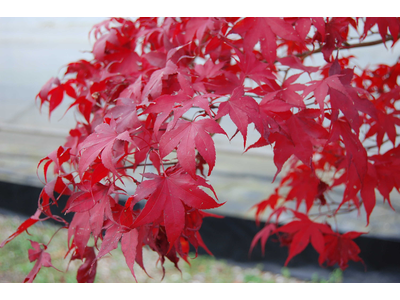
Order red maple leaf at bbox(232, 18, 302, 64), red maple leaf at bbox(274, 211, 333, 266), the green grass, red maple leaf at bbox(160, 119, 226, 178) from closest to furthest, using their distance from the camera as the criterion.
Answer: red maple leaf at bbox(160, 119, 226, 178) < red maple leaf at bbox(232, 18, 302, 64) < red maple leaf at bbox(274, 211, 333, 266) < the green grass

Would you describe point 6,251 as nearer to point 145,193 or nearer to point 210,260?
point 210,260

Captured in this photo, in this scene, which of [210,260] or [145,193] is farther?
[210,260]

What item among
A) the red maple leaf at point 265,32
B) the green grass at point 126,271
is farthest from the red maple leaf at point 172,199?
the green grass at point 126,271

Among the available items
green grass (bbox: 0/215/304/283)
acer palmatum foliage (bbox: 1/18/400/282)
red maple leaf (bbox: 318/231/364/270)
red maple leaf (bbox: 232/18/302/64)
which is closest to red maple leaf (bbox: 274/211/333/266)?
red maple leaf (bbox: 318/231/364/270)

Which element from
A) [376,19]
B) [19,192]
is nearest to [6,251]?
[19,192]

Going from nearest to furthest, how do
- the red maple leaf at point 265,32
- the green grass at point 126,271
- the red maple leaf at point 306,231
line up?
the red maple leaf at point 265,32, the red maple leaf at point 306,231, the green grass at point 126,271

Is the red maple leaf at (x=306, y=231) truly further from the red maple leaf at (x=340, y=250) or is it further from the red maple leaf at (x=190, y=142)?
the red maple leaf at (x=190, y=142)

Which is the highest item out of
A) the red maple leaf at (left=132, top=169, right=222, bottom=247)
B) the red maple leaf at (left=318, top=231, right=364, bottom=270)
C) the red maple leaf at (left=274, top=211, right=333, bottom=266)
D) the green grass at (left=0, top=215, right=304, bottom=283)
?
the red maple leaf at (left=132, top=169, right=222, bottom=247)

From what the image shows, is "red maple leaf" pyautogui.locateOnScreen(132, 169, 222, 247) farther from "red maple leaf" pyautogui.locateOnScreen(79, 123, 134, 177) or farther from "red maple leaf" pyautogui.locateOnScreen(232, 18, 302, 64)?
"red maple leaf" pyautogui.locateOnScreen(232, 18, 302, 64)

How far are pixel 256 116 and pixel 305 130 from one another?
0.13 meters

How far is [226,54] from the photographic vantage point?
0.67 meters

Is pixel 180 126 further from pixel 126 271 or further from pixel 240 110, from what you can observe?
pixel 126 271

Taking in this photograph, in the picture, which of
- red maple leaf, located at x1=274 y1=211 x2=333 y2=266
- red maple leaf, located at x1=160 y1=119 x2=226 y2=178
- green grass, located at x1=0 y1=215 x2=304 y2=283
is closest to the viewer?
red maple leaf, located at x1=160 y1=119 x2=226 y2=178

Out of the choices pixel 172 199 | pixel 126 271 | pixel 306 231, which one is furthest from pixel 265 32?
pixel 126 271
